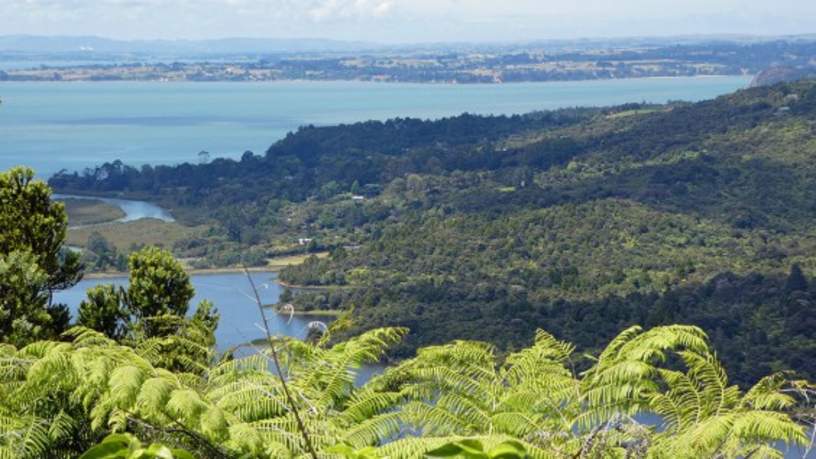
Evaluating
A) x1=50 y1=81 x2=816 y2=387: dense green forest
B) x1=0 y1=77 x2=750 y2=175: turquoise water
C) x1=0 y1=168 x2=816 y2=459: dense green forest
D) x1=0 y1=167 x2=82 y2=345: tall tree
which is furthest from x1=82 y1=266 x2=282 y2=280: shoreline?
x1=0 y1=168 x2=816 y2=459: dense green forest

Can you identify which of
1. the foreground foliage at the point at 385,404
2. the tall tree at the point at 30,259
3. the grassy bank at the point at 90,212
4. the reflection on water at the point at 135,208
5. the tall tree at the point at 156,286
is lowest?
the reflection on water at the point at 135,208

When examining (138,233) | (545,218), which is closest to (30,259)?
(545,218)

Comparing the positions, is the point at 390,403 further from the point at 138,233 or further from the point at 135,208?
the point at 135,208

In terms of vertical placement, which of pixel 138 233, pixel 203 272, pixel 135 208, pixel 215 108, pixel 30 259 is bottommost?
pixel 215 108

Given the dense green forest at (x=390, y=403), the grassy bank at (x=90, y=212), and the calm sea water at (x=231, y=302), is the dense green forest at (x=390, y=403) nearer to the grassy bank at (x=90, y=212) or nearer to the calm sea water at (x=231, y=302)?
the calm sea water at (x=231, y=302)

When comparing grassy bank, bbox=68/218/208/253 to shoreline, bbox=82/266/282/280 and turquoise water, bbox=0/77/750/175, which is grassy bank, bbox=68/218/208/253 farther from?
turquoise water, bbox=0/77/750/175

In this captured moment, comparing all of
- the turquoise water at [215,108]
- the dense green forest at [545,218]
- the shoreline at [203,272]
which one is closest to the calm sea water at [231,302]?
the shoreline at [203,272]
